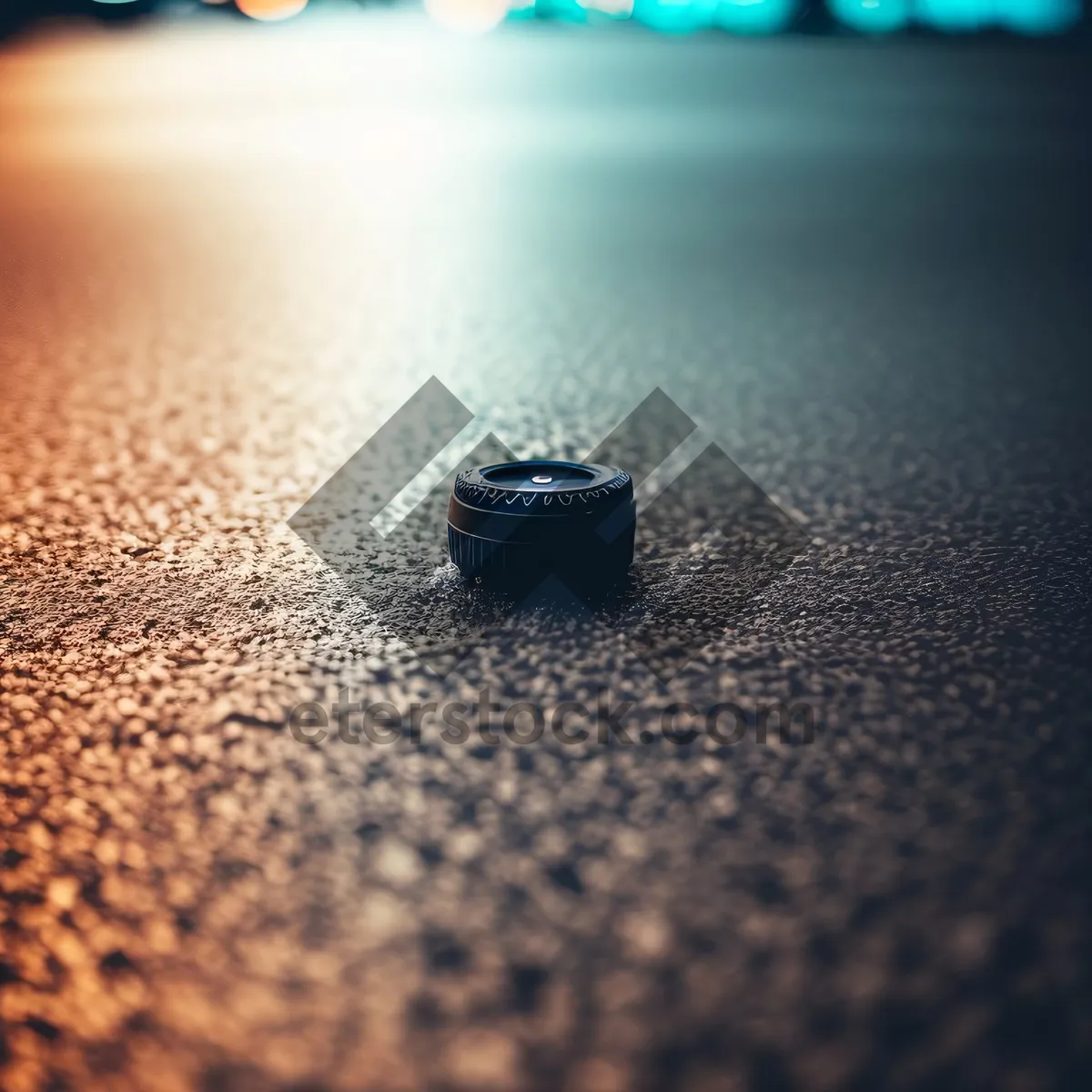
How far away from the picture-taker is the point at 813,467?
1.21 metres

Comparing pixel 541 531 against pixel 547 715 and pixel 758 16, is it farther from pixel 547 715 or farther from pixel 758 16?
pixel 758 16

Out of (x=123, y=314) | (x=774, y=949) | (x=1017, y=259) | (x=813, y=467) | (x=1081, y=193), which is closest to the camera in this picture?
(x=774, y=949)

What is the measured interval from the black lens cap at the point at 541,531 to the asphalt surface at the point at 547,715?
0.13ft

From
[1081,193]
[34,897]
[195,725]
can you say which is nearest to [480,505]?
[195,725]

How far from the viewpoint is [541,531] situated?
0.84 metres

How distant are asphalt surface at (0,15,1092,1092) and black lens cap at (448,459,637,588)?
0.13 feet

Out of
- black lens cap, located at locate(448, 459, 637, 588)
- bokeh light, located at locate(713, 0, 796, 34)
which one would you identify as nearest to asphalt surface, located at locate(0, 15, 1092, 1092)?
black lens cap, located at locate(448, 459, 637, 588)

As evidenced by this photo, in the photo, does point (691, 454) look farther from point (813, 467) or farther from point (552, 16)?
point (552, 16)

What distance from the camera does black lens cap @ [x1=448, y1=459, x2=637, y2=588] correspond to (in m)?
0.84

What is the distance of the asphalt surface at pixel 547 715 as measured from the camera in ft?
1.45

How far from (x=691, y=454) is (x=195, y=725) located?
73 cm

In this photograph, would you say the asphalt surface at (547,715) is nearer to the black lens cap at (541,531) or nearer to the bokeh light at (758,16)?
the black lens cap at (541,531)

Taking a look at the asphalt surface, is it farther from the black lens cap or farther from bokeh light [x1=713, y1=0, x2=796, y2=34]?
bokeh light [x1=713, y1=0, x2=796, y2=34]

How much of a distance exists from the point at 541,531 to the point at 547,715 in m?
0.20
